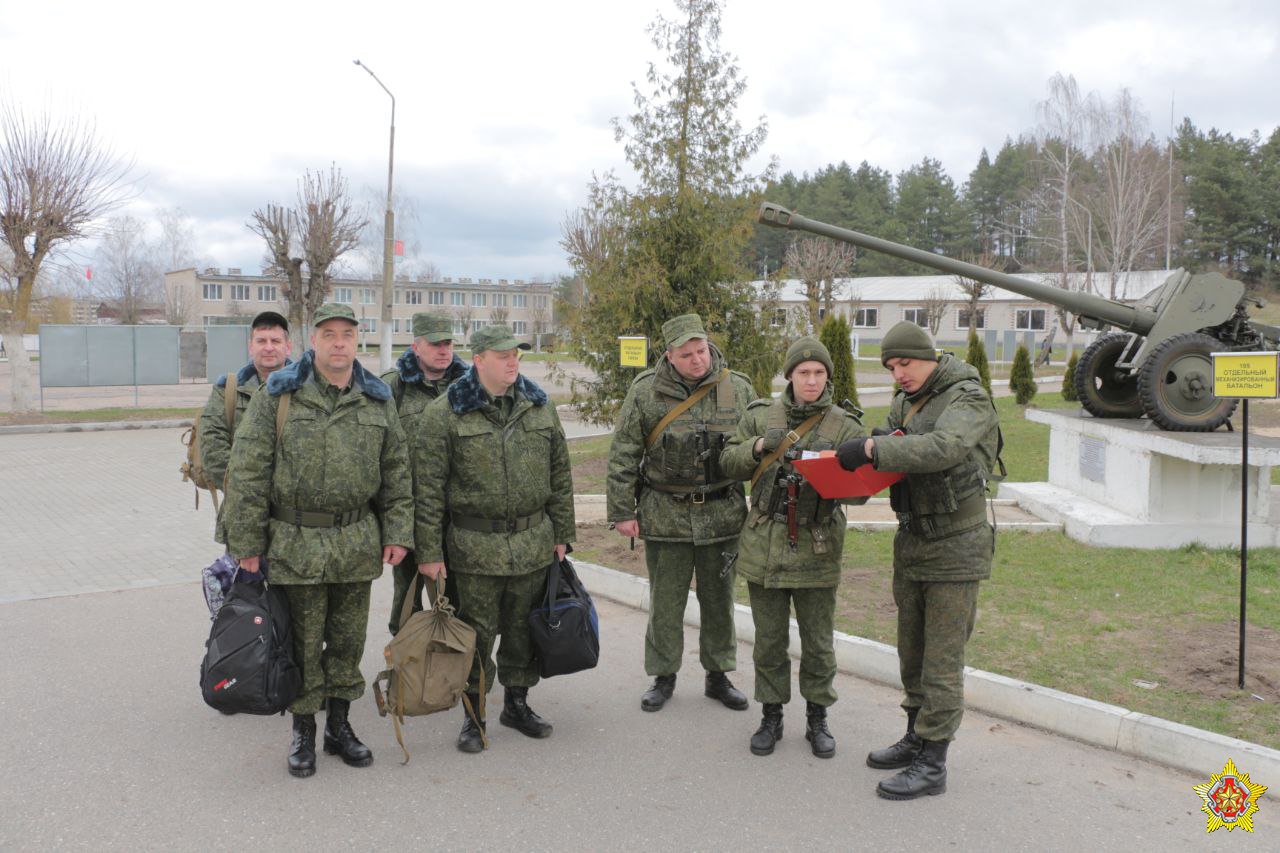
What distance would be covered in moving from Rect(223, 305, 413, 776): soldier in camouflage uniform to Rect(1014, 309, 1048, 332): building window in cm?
5844

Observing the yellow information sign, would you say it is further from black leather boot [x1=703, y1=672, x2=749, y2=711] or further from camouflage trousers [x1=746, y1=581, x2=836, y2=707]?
black leather boot [x1=703, y1=672, x2=749, y2=711]

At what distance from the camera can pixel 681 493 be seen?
15.1 ft

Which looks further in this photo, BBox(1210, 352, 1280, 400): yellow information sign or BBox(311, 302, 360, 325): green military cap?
BBox(1210, 352, 1280, 400): yellow information sign

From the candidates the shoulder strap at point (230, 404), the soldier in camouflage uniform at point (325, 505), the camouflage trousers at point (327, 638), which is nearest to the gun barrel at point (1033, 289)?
the shoulder strap at point (230, 404)

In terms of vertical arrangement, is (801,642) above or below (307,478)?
below

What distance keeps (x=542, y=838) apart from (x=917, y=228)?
242 ft

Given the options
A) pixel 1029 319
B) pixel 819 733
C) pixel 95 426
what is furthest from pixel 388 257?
pixel 1029 319

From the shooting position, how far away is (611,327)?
1134 cm

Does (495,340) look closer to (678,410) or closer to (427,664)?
(678,410)

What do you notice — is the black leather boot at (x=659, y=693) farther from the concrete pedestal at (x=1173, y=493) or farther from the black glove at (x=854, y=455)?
the concrete pedestal at (x=1173, y=493)

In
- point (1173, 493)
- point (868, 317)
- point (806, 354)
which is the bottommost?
point (1173, 493)

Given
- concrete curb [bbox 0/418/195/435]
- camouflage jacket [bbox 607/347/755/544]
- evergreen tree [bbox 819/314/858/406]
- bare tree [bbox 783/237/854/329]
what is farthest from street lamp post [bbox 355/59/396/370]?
camouflage jacket [bbox 607/347/755/544]

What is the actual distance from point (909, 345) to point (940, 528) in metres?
0.75

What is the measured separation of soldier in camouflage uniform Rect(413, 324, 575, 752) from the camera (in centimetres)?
421
